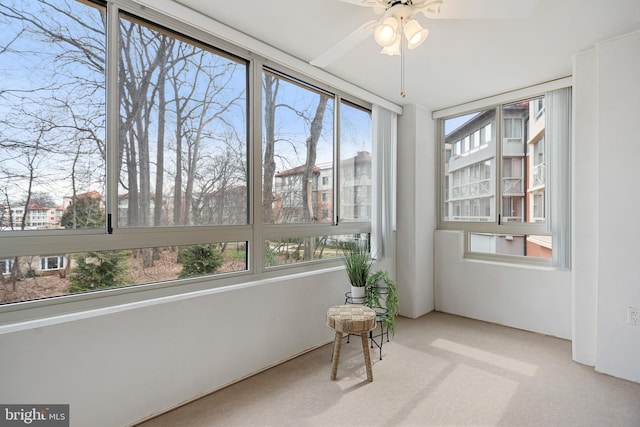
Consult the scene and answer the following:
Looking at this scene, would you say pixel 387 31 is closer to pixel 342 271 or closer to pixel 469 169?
pixel 342 271

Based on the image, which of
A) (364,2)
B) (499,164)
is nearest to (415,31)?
(364,2)

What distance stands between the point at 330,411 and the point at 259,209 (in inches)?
58.9

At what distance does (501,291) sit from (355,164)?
2.15m

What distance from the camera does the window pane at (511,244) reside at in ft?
11.0

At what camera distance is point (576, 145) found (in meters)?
2.66

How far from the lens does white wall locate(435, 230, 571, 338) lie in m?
3.17

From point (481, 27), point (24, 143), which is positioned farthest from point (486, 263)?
point (24, 143)

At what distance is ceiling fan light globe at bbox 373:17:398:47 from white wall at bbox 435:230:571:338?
2837 millimetres

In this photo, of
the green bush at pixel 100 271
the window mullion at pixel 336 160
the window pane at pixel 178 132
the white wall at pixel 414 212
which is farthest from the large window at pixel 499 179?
the green bush at pixel 100 271

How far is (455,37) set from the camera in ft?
7.62

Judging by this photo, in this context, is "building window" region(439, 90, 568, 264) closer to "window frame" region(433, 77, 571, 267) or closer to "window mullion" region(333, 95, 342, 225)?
"window frame" region(433, 77, 571, 267)

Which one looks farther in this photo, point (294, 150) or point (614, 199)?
point (294, 150)

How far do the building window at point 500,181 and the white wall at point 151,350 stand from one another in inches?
90.9

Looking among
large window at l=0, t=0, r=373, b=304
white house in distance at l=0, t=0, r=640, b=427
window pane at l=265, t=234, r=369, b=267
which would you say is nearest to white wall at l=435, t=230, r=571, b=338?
white house in distance at l=0, t=0, r=640, b=427
